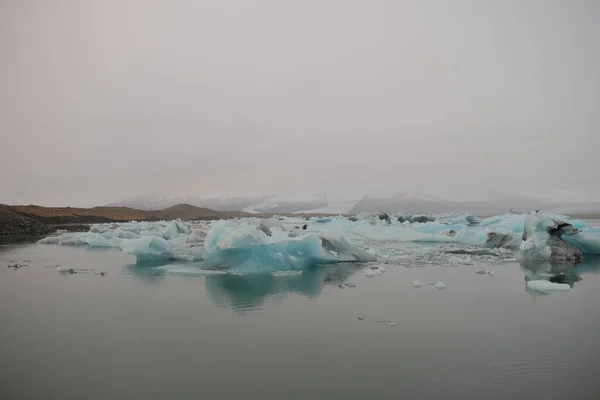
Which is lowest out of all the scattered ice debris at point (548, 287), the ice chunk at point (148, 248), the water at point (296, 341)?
the water at point (296, 341)

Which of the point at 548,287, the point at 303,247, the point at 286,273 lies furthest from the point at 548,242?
the point at 286,273

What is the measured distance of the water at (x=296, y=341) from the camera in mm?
3524

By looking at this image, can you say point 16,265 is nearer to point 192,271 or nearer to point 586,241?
point 192,271

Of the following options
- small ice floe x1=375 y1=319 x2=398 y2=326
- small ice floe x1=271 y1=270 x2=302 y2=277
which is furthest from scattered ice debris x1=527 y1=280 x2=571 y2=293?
small ice floe x1=271 y1=270 x2=302 y2=277

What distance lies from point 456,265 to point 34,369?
404 inches

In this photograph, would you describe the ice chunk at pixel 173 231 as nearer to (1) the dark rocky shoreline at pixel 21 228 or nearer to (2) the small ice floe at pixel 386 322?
(2) the small ice floe at pixel 386 322

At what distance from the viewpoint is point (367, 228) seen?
2566 cm

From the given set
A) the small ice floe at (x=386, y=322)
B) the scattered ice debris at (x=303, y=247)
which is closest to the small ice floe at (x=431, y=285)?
the scattered ice debris at (x=303, y=247)

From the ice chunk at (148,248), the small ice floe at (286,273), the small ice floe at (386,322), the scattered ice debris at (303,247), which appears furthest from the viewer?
the ice chunk at (148,248)

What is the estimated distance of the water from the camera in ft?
11.6

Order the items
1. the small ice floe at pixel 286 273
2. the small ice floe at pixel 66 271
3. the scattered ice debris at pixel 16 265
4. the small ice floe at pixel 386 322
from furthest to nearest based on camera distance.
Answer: the scattered ice debris at pixel 16 265 < the small ice floe at pixel 66 271 < the small ice floe at pixel 286 273 < the small ice floe at pixel 386 322

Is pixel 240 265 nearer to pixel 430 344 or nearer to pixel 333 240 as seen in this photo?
pixel 333 240

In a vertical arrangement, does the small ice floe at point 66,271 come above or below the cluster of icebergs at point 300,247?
below

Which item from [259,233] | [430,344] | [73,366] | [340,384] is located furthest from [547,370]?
[259,233]
